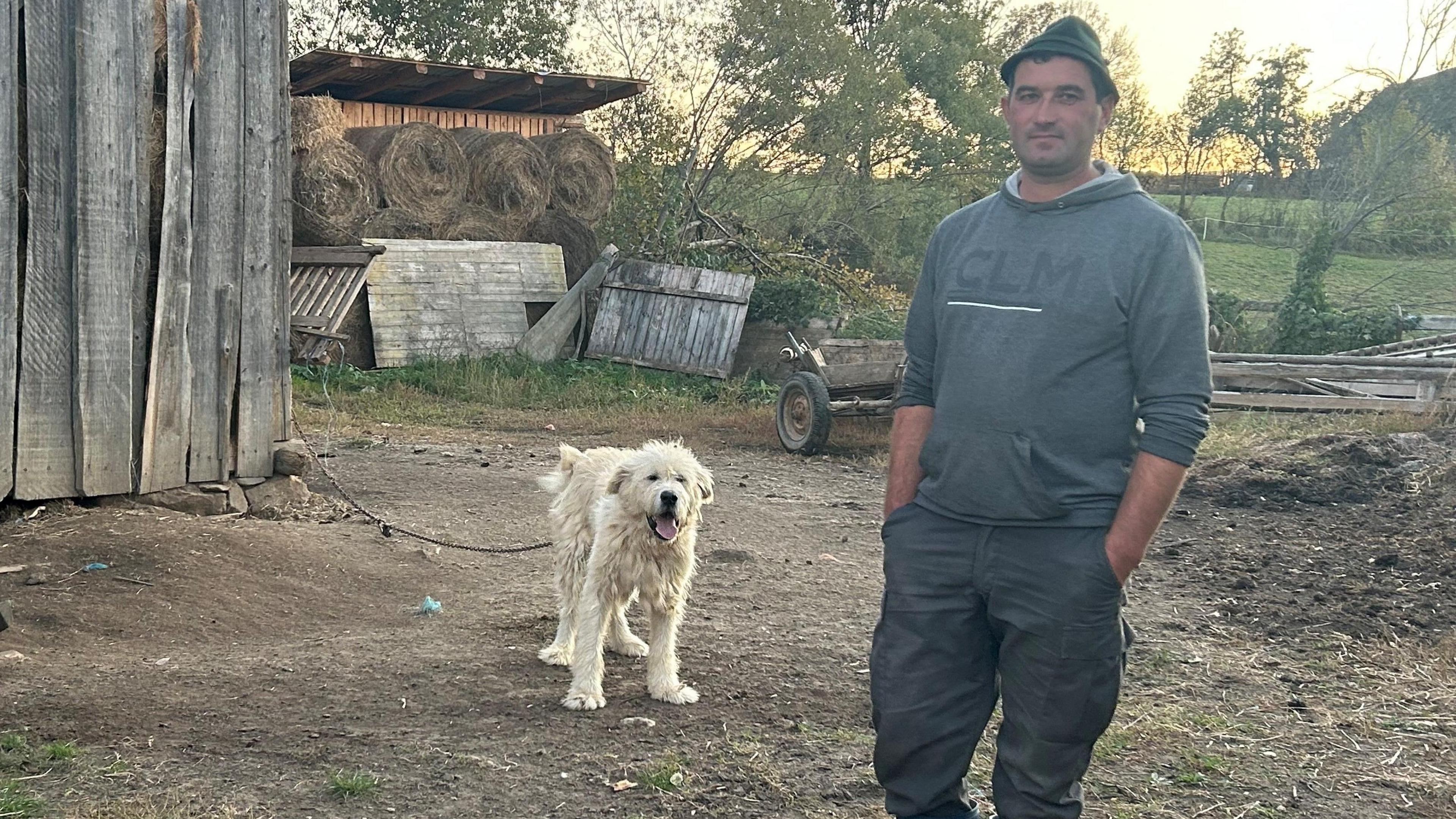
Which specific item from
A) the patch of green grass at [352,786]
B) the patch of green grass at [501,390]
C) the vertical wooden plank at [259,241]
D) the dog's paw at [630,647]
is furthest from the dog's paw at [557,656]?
the patch of green grass at [501,390]

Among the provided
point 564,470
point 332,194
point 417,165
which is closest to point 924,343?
point 564,470

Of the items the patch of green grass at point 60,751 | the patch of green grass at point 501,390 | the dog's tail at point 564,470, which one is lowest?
the patch of green grass at point 501,390

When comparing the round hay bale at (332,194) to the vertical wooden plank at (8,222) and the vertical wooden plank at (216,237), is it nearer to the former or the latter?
the vertical wooden plank at (216,237)

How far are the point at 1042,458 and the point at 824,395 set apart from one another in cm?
897

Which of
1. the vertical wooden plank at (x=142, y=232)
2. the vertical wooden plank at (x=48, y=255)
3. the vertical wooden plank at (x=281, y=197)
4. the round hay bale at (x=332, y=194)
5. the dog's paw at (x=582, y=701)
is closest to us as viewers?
the dog's paw at (x=582, y=701)

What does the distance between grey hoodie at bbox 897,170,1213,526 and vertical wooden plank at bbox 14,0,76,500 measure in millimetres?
5321

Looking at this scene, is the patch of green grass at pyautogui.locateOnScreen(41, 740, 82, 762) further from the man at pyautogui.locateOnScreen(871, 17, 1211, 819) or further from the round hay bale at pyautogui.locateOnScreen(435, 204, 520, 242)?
the round hay bale at pyautogui.locateOnScreen(435, 204, 520, 242)

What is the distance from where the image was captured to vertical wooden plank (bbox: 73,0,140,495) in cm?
644

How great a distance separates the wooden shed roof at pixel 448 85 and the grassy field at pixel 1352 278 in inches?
498

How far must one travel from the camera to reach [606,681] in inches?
206

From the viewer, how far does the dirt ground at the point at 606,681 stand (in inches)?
157

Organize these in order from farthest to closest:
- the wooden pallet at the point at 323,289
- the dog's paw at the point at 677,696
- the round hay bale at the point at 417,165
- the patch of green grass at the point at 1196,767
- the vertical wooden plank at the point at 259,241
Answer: the round hay bale at the point at 417,165, the wooden pallet at the point at 323,289, the vertical wooden plank at the point at 259,241, the dog's paw at the point at 677,696, the patch of green grass at the point at 1196,767

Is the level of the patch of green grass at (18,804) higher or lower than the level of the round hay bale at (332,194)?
lower

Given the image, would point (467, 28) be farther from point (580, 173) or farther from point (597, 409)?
point (597, 409)
